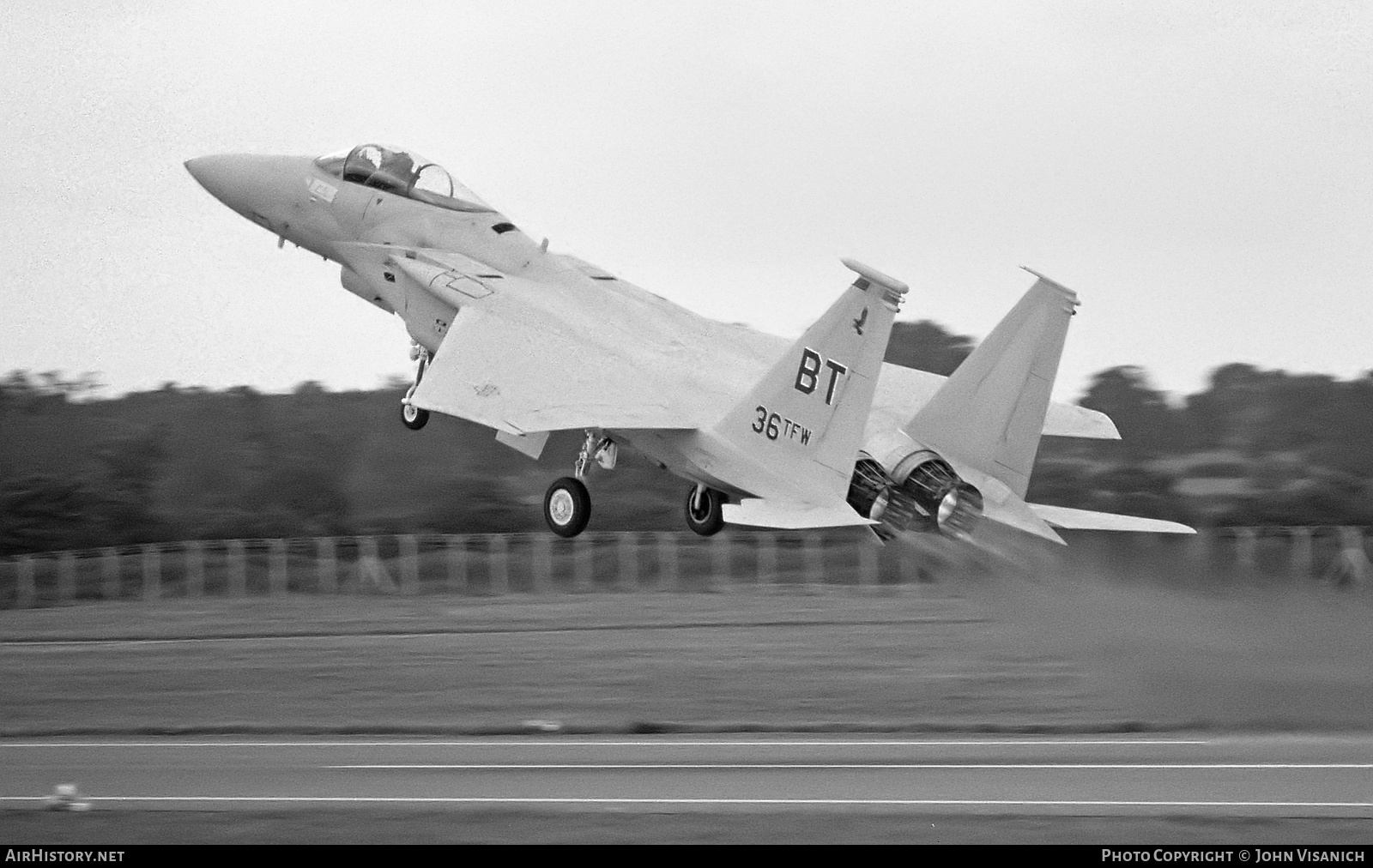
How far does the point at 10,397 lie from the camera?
134 ft

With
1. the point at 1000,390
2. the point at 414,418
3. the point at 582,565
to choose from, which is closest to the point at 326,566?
the point at 582,565

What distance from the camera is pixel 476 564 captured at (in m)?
33.1

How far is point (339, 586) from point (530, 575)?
3594mm

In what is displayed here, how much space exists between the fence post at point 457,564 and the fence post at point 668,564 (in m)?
3.61

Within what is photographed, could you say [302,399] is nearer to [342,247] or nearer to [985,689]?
[342,247]

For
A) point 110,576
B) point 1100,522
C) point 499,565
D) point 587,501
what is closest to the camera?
point 1100,522

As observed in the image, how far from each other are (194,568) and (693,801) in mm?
21298

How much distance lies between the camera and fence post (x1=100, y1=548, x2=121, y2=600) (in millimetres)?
34094

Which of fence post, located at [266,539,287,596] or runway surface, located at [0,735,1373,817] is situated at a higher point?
fence post, located at [266,539,287,596]

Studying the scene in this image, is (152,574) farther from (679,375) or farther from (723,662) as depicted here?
(679,375)

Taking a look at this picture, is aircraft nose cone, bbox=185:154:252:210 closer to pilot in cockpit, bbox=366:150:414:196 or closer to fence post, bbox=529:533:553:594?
pilot in cockpit, bbox=366:150:414:196

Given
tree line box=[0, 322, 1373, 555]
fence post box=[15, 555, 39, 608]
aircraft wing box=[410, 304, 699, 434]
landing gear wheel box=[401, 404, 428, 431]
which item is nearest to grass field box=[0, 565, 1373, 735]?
fence post box=[15, 555, 39, 608]

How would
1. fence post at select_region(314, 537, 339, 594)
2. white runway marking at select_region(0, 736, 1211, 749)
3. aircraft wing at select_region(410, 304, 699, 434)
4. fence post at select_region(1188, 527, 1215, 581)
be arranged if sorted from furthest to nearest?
fence post at select_region(314, 537, 339, 594) < white runway marking at select_region(0, 736, 1211, 749) < aircraft wing at select_region(410, 304, 699, 434) < fence post at select_region(1188, 527, 1215, 581)

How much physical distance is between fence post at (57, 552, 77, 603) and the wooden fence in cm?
2
